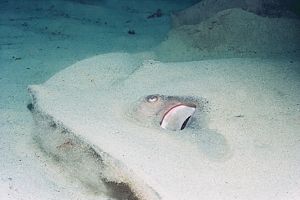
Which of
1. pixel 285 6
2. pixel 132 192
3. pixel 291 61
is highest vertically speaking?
pixel 285 6

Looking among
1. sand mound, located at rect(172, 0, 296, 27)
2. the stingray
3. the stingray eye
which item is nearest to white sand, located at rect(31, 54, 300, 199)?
the stingray

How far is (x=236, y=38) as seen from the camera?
12.3 ft

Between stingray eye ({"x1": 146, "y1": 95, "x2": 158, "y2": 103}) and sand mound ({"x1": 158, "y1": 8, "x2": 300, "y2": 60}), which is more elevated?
sand mound ({"x1": 158, "y1": 8, "x2": 300, "y2": 60})

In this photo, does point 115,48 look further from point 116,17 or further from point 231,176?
point 231,176

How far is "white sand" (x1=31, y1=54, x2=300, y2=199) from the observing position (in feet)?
6.52

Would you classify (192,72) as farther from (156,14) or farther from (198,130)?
(156,14)

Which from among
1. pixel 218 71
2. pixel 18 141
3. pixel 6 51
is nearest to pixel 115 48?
pixel 6 51

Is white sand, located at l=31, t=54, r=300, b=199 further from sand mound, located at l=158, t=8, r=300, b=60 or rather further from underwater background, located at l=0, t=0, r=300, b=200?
sand mound, located at l=158, t=8, r=300, b=60

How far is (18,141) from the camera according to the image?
268 cm

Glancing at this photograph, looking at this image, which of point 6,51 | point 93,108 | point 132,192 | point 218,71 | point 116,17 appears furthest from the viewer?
point 116,17

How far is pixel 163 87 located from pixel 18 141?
125cm

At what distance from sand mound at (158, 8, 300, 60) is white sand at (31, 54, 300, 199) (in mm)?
379

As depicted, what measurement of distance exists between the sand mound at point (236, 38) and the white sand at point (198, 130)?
14.9 inches

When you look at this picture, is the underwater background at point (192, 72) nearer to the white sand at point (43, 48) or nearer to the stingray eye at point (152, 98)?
the white sand at point (43, 48)
